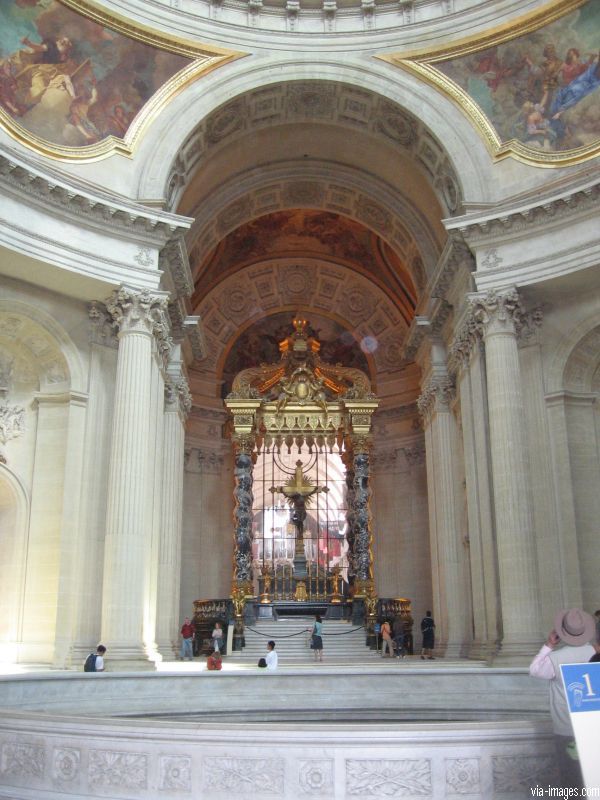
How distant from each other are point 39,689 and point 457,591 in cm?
1231

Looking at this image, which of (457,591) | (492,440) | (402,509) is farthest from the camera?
(402,509)

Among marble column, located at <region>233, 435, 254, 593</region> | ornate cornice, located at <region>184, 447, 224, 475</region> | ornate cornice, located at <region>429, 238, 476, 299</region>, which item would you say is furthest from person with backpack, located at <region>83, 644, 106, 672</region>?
ornate cornice, located at <region>184, 447, 224, 475</region>

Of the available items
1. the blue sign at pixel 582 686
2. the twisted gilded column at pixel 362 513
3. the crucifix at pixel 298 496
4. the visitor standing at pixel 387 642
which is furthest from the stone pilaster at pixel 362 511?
the blue sign at pixel 582 686

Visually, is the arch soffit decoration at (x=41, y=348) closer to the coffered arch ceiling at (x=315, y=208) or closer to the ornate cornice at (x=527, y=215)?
the coffered arch ceiling at (x=315, y=208)

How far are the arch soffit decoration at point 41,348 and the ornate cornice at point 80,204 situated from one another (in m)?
2.20

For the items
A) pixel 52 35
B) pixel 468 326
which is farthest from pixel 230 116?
pixel 468 326

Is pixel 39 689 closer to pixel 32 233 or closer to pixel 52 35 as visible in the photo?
pixel 32 233

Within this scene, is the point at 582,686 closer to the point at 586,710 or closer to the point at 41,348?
the point at 586,710

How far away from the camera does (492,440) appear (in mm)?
17453

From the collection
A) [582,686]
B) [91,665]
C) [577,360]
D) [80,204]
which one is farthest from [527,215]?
[582,686]

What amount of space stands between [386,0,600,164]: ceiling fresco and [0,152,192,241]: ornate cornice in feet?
24.5

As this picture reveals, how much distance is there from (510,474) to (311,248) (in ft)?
51.9

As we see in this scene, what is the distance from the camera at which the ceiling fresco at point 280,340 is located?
101 ft

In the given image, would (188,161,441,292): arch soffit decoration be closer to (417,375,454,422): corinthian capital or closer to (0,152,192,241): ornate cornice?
(417,375,454,422): corinthian capital
